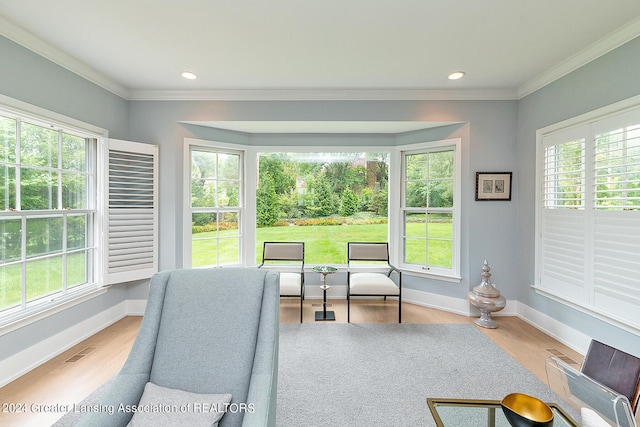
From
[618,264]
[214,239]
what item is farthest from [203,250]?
[618,264]

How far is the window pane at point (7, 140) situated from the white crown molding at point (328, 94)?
1.39 meters

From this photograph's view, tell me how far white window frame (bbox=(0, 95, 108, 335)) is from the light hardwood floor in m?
0.43

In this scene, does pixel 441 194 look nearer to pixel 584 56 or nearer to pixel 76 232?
pixel 584 56

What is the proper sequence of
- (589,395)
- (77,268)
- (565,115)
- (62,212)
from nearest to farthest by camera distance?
1. (589,395)
2. (62,212)
3. (565,115)
4. (77,268)

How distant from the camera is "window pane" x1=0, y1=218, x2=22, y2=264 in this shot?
2.09 metres

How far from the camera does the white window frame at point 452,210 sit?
3.42 metres

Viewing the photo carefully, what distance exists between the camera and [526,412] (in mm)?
1176

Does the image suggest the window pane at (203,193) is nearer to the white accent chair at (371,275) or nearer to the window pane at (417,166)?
the white accent chair at (371,275)

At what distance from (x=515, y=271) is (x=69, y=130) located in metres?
5.04

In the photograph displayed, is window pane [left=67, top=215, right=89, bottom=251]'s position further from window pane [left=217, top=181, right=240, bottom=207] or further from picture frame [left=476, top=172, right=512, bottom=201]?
picture frame [left=476, top=172, right=512, bottom=201]

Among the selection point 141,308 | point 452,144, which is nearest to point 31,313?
point 141,308

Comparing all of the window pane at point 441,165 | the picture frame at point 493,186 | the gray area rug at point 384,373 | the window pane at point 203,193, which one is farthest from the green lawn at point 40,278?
the picture frame at point 493,186

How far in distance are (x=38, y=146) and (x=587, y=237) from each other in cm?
491

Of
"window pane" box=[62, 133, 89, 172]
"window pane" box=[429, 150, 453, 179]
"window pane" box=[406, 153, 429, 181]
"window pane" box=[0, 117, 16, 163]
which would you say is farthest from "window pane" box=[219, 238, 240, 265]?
"window pane" box=[429, 150, 453, 179]
